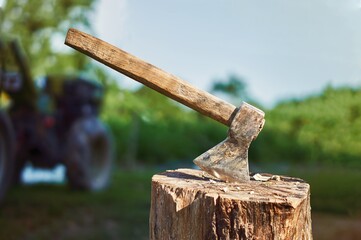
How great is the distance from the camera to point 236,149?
1.57 m

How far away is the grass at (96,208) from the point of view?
4312 mm

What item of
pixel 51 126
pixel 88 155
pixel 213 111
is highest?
pixel 51 126

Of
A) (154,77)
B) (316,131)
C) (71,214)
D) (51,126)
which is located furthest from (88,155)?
(154,77)

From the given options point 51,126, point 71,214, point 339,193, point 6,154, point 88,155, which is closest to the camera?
point 6,154

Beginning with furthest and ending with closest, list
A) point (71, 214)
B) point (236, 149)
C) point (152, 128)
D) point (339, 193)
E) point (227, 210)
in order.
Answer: point (152, 128)
point (339, 193)
point (71, 214)
point (236, 149)
point (227, 210)

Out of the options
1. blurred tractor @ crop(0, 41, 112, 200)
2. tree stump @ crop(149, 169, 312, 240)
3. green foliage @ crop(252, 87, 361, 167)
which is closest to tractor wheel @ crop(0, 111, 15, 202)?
blurred tractor @ crop(0, 41, 112, 200)

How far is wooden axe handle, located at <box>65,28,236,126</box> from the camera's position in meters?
1.57

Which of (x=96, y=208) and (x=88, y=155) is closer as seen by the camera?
(x=96, y=208)

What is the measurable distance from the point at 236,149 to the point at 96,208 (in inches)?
146

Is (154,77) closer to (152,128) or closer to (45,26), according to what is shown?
(45,26)

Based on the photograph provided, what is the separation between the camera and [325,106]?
6828 millimetres

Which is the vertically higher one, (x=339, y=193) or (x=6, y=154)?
(x=6, y=154)

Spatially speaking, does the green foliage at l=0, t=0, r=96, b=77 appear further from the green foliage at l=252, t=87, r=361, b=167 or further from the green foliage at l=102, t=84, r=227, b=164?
the green foliage at l=252, t=87, r=361, b=167

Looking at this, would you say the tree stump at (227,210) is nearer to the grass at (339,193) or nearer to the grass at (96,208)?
the grass at (96,208)
